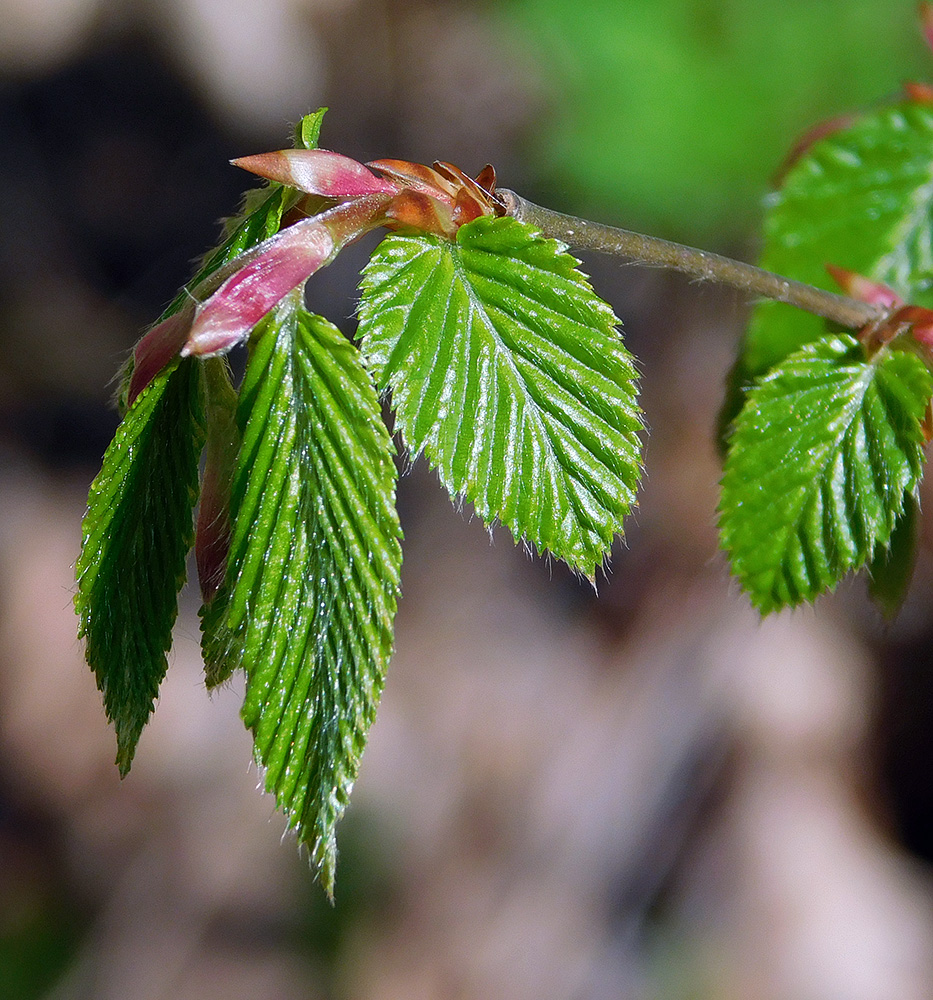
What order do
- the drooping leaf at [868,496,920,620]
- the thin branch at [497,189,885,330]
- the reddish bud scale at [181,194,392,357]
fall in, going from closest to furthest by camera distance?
the reddish bud scale at [181,194,392,357]
the thin branch at [497,189,885,330]
the drooping leaf at [868,496,920,620]

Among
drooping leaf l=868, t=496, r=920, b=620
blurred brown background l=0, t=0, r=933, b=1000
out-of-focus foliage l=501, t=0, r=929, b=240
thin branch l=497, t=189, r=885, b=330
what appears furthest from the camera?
out-of-focus foliage l=501, t=0, r=929, b=240

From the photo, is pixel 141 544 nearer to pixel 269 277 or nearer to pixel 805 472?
pixel 269 277

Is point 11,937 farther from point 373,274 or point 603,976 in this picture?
point 373,274

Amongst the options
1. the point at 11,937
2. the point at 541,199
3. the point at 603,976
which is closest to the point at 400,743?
the point at 603,976

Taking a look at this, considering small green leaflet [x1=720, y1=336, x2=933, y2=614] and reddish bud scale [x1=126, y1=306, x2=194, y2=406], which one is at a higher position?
reddish bud scale [x1=126, y1=306, x2=194, y2=406]

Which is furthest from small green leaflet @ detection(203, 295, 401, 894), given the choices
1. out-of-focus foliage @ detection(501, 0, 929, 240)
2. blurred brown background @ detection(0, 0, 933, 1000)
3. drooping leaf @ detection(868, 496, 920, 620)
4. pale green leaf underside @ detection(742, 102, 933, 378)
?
out-of-focus foliage @ detection(501, 0, 929, 240)

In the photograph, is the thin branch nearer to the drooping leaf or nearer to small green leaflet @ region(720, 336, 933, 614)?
small green leaflet @ region(720, 336, 933, 614)

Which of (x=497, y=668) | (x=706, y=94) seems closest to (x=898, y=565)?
(x=497, y=668)

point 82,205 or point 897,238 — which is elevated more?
point 897,238
